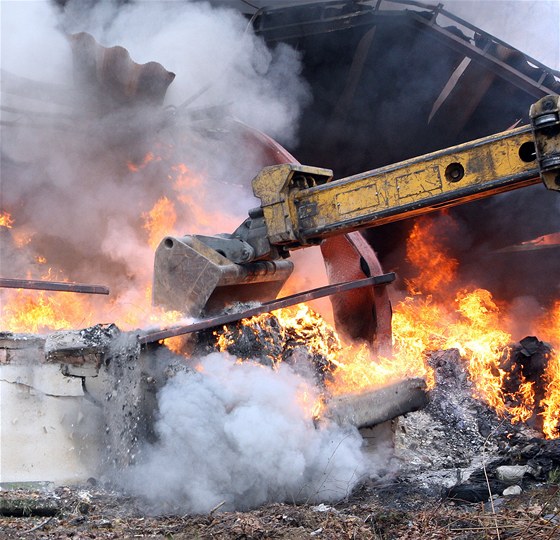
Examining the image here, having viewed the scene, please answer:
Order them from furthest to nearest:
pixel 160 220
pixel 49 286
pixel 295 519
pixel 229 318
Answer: pixel 160 220, pixel 49 286, pixel 229 318, pixel 295 519

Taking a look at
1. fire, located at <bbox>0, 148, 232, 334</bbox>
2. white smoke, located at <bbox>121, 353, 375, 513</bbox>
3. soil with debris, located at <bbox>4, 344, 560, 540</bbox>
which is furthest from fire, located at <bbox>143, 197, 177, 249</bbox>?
soil with debris, located at <bbox>4, 344, 560, 540</bbox>

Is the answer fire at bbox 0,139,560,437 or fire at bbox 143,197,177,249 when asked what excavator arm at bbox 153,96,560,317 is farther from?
fire at bbox 143,197,177,249

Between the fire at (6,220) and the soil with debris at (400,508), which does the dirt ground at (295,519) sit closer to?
the soil with debris at (400,508)

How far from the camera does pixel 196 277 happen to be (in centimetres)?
506

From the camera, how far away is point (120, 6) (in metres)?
8.20

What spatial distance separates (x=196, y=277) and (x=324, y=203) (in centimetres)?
114

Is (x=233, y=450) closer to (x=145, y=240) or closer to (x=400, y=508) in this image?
(x=400, y=508)

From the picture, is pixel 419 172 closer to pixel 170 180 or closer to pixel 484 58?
pixel 170 180

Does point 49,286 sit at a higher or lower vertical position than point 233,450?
higher

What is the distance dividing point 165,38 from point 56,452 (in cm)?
514

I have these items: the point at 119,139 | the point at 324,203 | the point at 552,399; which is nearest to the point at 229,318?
the point at 324,203

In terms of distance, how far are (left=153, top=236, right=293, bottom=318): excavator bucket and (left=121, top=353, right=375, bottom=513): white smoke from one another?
1.53 ft

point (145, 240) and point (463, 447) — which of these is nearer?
point (463, 447)

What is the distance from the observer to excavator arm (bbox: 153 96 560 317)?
3.99 m
